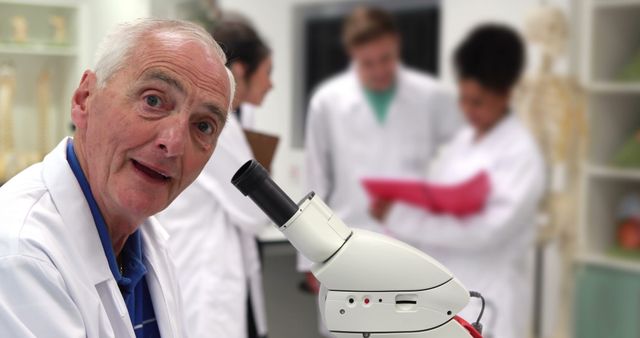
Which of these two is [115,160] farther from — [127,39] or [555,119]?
[555,119]

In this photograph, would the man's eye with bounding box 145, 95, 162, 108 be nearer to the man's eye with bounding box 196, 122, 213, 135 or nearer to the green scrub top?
the man's eye with bounding box 196, 122, 213, 135

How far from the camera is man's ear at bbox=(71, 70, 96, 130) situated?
0.91 m

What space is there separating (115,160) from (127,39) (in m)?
0.13

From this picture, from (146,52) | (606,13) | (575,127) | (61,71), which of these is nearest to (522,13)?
(606,13)

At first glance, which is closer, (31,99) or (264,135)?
(264,135)

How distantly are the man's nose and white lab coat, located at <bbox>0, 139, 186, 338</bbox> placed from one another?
0.37 feet

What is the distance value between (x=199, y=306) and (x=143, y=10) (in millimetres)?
645

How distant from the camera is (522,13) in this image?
3.51 metres

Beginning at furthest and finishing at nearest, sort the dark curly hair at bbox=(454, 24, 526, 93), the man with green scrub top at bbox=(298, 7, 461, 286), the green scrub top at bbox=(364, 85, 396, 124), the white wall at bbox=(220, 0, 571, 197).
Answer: the green scrub top at bbox=(364, 85, 396, 124) < the man with green scrub top at bbox=(298, 7, 461, 286) < the dark curly hair at bbox=(454, 24, 526, 93) < the white wall at bbox=(220, 0, 571, 197)

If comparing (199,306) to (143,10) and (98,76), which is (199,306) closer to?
(143,10)

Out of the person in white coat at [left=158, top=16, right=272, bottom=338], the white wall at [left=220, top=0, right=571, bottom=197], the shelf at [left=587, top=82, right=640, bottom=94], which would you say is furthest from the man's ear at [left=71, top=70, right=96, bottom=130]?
the shelf at [left=587, top=82, right=640, bottom=94]

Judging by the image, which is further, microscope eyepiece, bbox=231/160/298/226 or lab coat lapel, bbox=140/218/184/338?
lab coat lapel, bbox=140/218/184/338

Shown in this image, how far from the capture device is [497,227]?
2227 millimetres

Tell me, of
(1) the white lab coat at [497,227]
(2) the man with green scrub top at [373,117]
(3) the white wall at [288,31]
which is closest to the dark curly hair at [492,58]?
(1) the white lab coat at [497,227]
